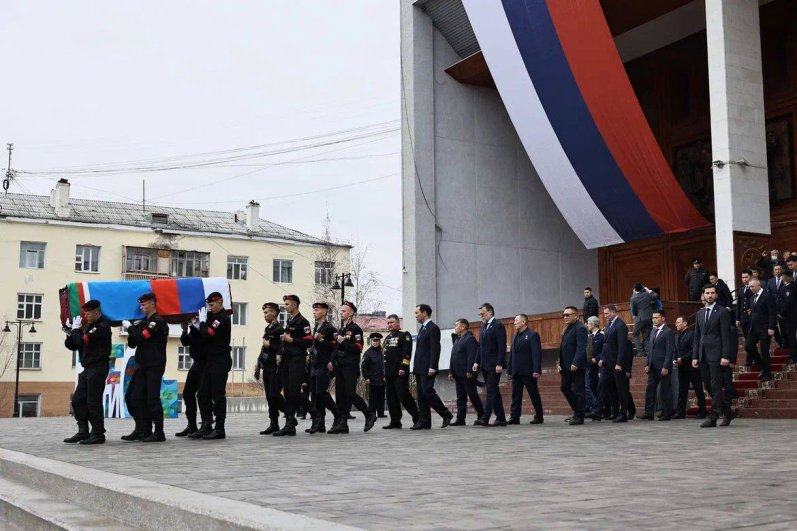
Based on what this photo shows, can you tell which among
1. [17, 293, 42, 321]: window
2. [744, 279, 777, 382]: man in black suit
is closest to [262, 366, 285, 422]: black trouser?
[744, 279, 777, 382]: man in black suit

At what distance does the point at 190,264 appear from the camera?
5897cm

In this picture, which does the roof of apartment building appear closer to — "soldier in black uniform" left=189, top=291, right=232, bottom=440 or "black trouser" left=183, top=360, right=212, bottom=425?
"black trouser" left=183, top=360, right=212, bottom=425

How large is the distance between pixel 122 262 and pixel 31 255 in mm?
5191

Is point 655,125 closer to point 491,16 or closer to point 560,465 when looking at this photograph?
point 491,16

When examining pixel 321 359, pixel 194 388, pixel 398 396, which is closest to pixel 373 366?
pixel 398 396

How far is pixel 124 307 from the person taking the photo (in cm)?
1648

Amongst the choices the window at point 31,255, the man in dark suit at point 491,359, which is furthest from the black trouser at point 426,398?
the window at point 31,255

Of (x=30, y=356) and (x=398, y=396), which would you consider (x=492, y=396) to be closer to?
(x=398, y=396)

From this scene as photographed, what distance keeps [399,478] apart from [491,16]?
19.2 m

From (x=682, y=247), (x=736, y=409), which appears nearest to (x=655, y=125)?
(x=682, y=247)

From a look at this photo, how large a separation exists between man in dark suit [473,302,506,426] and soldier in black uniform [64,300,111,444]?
6.10 metres

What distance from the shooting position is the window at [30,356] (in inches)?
2115

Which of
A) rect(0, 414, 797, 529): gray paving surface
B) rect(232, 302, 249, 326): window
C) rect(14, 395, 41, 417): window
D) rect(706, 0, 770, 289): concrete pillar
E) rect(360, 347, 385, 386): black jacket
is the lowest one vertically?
rect(14, 395, 41, 417): window

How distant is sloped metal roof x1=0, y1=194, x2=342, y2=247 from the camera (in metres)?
56.5
